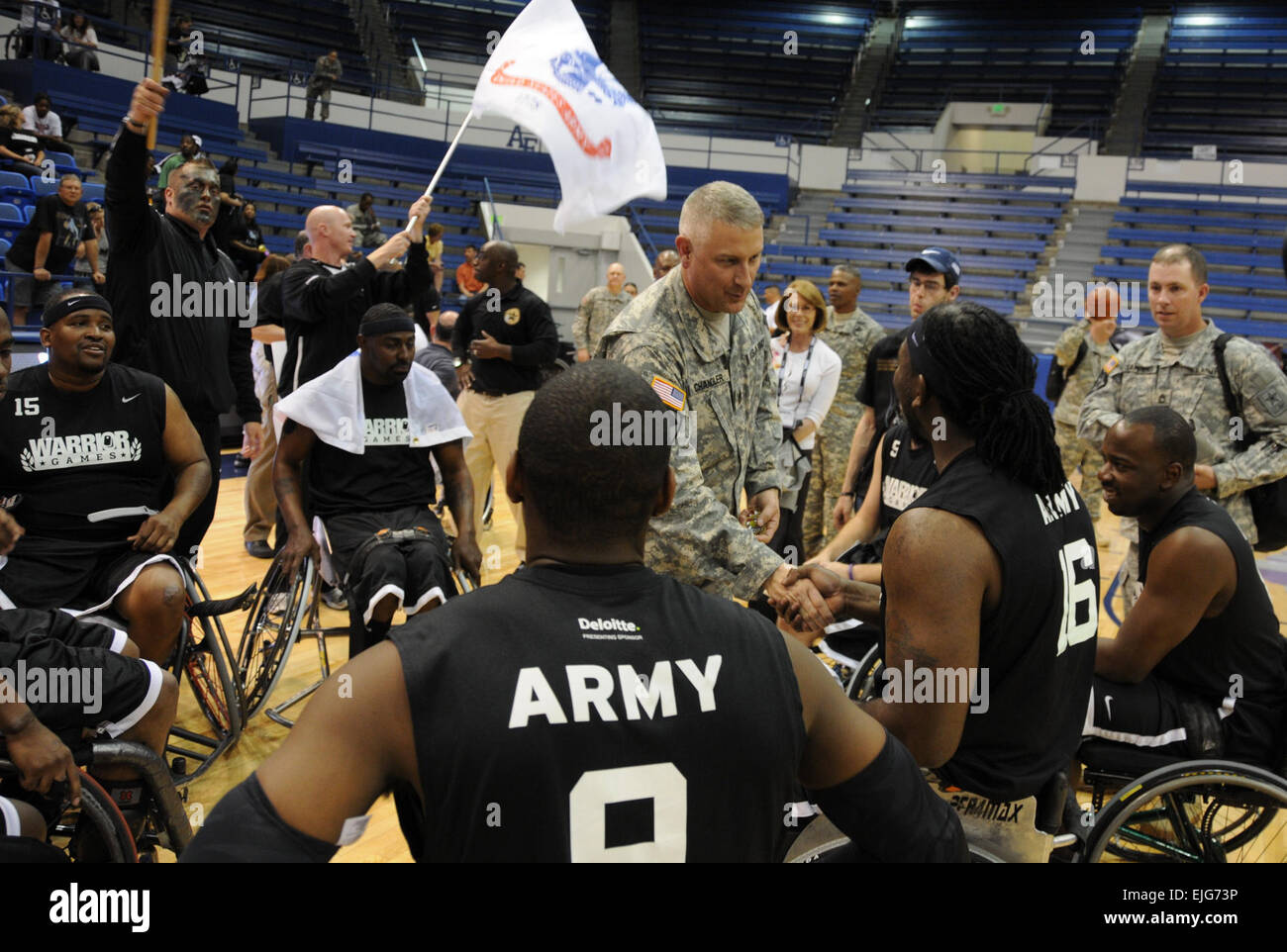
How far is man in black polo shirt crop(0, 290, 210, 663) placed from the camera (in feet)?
9.05

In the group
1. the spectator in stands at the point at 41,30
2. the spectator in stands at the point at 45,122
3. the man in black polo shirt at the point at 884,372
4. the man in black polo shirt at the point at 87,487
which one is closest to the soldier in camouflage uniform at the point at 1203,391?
the man in black polo shirt at the point at 884,372

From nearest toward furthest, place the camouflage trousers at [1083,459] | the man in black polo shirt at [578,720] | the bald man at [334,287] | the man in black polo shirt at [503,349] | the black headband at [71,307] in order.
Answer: the man in black polo shirt at [578,720]
the black headband at [71,307]
the bald man at [334,287]
the man in black polo shirt at [503,349]
the camouflage trousers at [1083,459]

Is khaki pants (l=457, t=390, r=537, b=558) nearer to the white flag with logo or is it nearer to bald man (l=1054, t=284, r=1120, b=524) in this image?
the white flag with logo

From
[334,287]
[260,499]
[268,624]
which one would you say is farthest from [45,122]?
[268,624]

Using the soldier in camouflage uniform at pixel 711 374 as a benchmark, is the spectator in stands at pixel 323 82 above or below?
above

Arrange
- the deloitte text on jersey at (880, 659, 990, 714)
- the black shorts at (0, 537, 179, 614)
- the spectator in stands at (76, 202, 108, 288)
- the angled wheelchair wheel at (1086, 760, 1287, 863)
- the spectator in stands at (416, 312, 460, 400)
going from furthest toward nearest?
the spectator in stands at (76, 202, 108, 288) < the spectator in stands at (416, 312, 460, 400) < the black shorts at (0, 537, 179, 614) < the angled wheelchair wheel at (1086, 760, 1287, 863) < the deloitte text on jersey at (880, 659, 990, 714)

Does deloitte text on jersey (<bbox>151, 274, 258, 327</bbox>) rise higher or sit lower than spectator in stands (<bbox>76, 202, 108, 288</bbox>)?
lower

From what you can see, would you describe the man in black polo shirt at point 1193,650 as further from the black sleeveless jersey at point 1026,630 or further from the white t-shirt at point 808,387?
the white t-shirt at point 808,387

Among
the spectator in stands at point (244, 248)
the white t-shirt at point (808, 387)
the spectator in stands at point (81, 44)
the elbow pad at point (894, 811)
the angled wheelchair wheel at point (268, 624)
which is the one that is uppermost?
the spectator in stands at point (81, 44)

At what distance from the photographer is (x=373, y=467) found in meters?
3.57

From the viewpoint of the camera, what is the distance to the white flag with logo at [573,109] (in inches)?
138

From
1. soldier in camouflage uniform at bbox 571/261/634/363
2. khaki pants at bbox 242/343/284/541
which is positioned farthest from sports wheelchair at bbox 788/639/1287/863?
soldier in camouflage uniform at bbox 571/261/634/363

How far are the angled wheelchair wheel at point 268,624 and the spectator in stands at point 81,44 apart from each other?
37.0 ft

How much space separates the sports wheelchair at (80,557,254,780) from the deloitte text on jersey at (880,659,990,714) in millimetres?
1910
